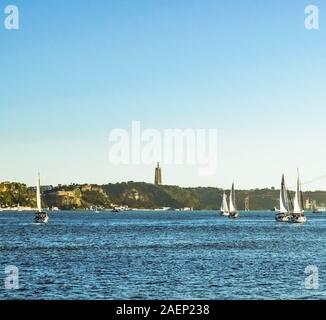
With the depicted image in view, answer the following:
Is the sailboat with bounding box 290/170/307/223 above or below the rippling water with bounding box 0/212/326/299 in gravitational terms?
above

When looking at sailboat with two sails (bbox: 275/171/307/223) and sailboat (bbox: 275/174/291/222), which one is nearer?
sailboat with two sails (bbox: 275/171/307/223)

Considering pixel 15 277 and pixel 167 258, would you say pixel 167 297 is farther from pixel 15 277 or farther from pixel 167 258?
pixel 167 258

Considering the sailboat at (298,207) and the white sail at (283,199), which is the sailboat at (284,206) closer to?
the white sail at (283,199)

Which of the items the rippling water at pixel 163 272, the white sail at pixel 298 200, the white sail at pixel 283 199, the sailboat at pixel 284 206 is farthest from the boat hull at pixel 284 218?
the rippling water at pixel 163 272

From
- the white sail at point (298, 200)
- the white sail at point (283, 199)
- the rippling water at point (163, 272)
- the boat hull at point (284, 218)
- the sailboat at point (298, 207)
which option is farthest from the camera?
the boat hull at point (284, 218)

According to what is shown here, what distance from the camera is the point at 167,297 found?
42531mm

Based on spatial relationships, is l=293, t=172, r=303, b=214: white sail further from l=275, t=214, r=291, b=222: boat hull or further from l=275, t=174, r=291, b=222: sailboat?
l=275, t=214, r=291, b=222: boat hull

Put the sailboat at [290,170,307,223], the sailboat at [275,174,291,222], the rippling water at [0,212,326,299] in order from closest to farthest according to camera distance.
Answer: the rippling water at [0,212,326,299] → the sailboat at [290,170,307,223] → the sailboat at [275,174,291,222]

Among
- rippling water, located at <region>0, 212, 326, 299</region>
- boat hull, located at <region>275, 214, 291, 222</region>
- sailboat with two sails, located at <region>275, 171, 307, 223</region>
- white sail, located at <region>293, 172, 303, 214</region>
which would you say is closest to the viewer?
rippling water, located at <region>0, 212, 326, 299</region>

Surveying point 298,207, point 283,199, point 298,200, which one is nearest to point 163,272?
point 298,200

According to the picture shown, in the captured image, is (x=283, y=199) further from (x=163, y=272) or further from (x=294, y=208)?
(x=163, y=272)

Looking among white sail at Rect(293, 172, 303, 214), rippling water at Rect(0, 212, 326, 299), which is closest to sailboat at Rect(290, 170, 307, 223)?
white sail at Rect(293, 172, 303, 214)

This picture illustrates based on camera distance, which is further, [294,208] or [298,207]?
[294,208]
